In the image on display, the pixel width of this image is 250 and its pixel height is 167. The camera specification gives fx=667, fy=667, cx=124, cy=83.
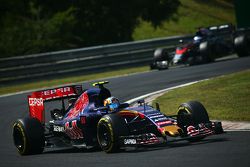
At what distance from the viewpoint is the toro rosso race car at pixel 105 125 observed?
Result: 11.6 meters

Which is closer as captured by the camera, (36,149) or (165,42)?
(36,149)

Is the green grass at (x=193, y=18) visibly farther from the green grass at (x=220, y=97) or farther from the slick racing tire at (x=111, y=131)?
the slick racing tire at (x=111, y=131)

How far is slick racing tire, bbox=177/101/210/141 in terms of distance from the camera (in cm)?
1230

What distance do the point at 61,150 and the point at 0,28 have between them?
2459 cm

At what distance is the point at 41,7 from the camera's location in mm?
39156

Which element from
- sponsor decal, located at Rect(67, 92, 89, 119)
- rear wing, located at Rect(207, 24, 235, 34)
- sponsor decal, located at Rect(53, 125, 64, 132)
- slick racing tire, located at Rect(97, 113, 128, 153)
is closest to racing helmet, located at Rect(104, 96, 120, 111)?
sponsor decal, located at Rect(67, 92, 89, 119)

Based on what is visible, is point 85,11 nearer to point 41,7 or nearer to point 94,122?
point 41,7

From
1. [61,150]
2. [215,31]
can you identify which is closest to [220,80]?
[61,150]

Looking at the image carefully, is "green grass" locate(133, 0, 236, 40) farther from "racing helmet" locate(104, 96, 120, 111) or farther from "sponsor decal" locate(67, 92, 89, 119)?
"racing helmet" locate(104, 96, 120, 111)

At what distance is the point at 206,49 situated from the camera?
94.0 ft

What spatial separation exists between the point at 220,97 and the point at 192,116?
4999mm

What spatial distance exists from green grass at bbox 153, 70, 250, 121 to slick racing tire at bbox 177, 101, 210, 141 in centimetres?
187

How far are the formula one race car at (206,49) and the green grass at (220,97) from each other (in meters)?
6.95

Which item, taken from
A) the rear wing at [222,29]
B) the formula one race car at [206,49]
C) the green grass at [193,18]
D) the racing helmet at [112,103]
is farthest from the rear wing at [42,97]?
the green grass at [193,18]
